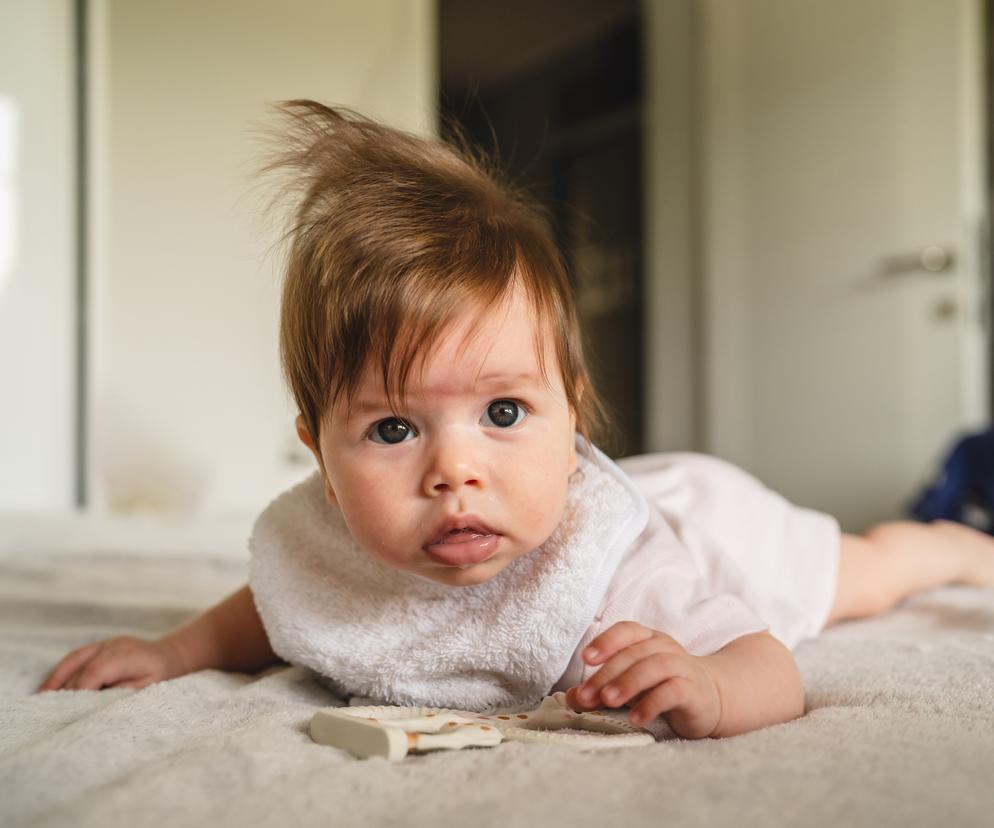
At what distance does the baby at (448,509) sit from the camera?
670mm

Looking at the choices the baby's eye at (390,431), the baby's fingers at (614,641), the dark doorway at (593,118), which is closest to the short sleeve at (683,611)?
the baby's fingers at (614,641)

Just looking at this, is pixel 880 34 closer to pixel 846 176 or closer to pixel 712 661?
pixel 846 176

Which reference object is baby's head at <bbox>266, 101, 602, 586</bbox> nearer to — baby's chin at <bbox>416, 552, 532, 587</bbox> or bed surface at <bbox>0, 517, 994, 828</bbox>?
baby's chin at <bbox>416, 552, 532, 587</bbox>

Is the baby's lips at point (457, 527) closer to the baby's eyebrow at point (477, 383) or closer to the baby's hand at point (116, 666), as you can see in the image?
the baby's eyebrow at point (477, 383)

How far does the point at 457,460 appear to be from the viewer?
0.66m

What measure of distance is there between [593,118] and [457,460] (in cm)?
567

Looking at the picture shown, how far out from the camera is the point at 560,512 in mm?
744

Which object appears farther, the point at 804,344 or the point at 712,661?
the point at 804,344

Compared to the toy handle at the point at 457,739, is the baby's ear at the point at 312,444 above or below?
above

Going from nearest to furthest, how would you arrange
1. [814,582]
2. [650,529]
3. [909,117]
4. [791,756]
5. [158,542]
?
[791,756] < [650,529] < [814,582] < [158,542] < [909,117]

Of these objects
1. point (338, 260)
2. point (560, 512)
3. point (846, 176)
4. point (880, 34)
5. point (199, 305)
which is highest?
point (880, 34)

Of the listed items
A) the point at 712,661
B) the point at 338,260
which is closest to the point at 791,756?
the point at 712,661

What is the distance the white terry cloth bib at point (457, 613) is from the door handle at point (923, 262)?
244 cm

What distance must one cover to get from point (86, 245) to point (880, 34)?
2495 mm
